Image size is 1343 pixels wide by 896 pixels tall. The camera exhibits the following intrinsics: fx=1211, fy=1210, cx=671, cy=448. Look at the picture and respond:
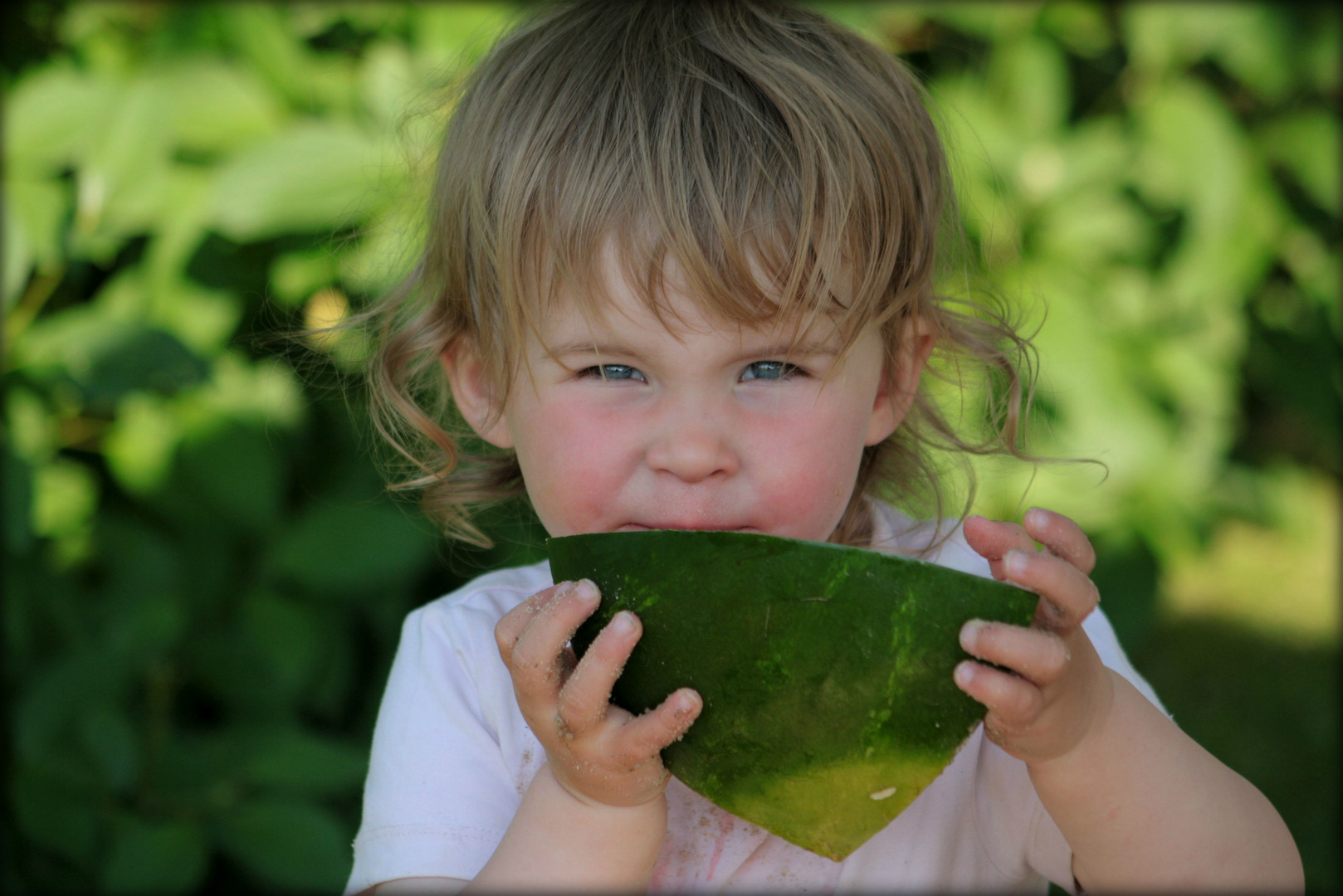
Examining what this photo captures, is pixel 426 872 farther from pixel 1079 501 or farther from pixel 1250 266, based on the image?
pixel 1250 266

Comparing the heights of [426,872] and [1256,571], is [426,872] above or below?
above

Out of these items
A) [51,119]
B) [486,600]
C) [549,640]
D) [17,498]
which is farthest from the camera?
[51,119]

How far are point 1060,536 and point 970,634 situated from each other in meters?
0.19

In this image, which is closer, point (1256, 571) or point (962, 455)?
point (962, 455)

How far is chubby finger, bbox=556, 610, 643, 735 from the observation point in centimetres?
108

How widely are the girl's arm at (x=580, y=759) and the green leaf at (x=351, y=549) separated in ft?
3.36

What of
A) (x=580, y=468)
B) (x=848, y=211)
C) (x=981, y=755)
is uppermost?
(x=848, y=211)

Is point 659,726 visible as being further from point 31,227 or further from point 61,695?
point 31,227

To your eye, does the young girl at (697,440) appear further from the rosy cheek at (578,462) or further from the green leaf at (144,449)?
the green leaf at (144,449)

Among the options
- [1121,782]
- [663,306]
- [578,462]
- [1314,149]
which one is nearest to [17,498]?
[578,462]

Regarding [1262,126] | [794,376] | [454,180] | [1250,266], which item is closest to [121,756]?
[454,180]

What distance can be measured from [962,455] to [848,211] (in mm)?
551

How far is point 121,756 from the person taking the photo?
2.04 meters

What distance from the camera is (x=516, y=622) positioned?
3.81 ft
